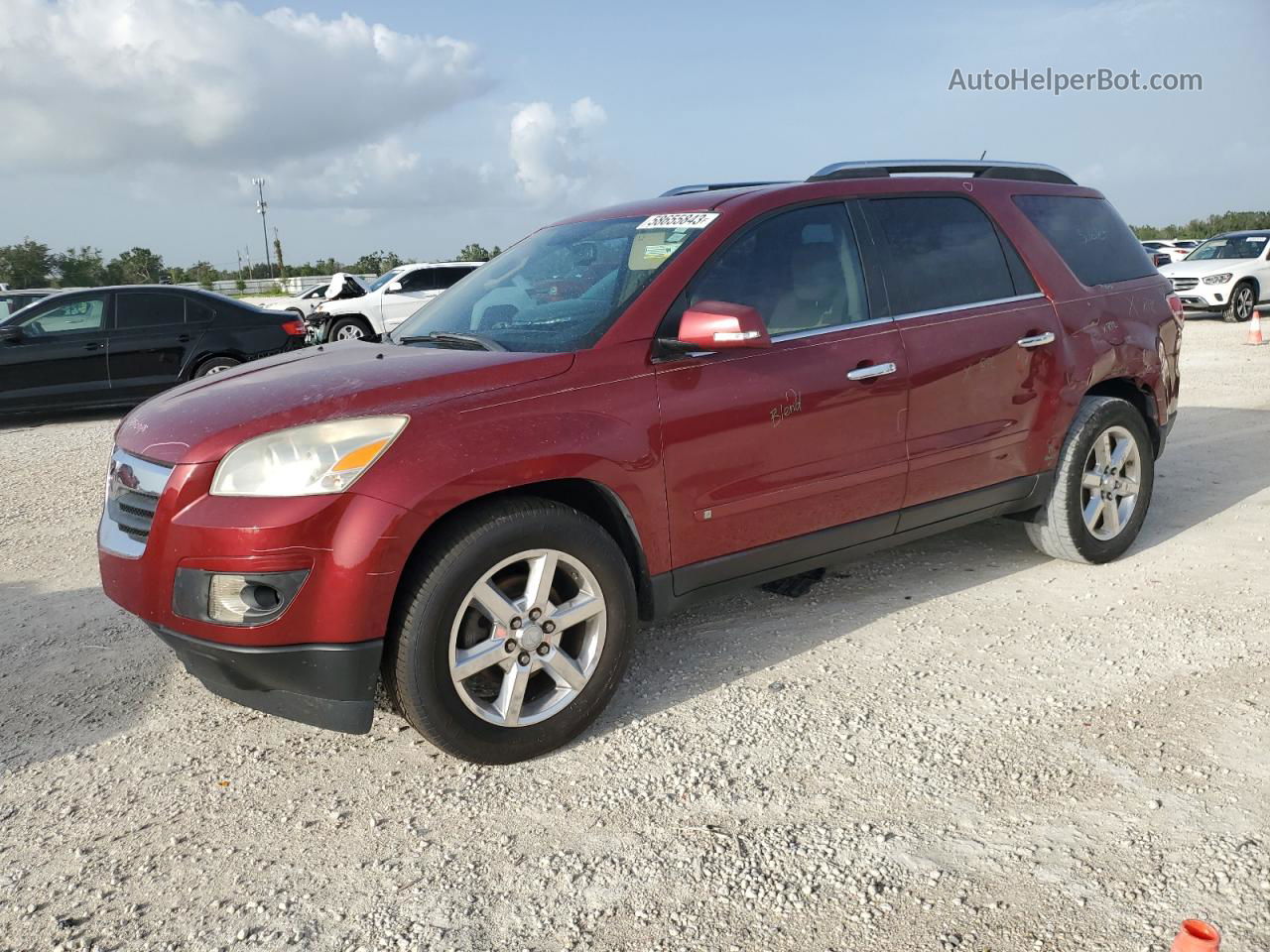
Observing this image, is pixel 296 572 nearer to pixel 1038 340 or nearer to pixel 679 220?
pixel 679 220

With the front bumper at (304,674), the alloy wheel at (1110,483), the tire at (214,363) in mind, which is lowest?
the front bumper at (304,674)

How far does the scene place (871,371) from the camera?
3.95 m

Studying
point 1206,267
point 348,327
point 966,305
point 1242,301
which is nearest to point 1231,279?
point 1242,301

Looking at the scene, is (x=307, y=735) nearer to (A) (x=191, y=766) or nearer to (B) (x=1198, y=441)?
(A) (x=191, y=766)

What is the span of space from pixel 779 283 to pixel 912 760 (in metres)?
1.75

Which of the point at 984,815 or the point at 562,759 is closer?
the point at 984,815

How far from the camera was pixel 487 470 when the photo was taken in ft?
10.1

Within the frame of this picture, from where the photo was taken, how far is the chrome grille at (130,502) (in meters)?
3.09

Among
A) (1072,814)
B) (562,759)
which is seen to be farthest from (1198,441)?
(562,759)

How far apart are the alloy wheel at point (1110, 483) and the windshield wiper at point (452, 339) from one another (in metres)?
2.87

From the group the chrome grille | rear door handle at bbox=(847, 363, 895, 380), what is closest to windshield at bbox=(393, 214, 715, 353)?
rear door handle at bbox=(847, 363, 895, 380)

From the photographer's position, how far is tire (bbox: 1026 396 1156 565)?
4.81m

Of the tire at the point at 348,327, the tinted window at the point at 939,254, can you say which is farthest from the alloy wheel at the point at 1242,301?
the tinted window at the point at 939,254

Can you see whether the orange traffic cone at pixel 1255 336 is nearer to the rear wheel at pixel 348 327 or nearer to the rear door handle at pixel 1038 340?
the rear door handle at pixel 1038 340
